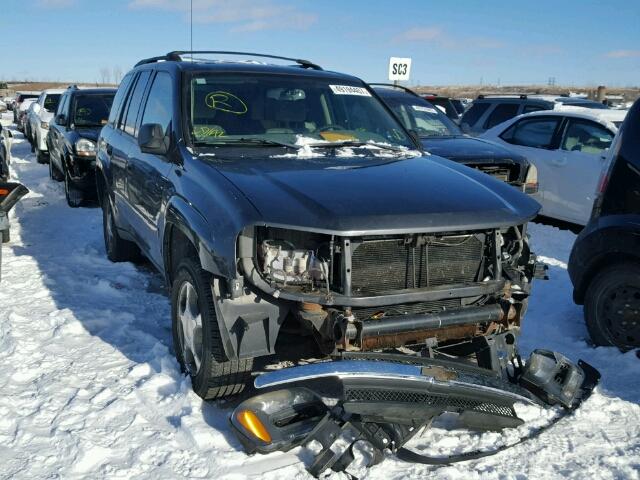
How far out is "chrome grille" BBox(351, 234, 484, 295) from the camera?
3.27m

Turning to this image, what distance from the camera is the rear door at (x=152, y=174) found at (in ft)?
14.7

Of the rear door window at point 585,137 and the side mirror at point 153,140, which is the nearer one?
the side mirror at point 153,140

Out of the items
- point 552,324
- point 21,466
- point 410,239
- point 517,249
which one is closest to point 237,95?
→ point 410,239

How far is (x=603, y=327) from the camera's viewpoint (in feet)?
15.4

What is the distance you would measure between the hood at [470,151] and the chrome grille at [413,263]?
407 cm

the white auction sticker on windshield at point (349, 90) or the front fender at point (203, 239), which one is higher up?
the white auction sticker on windshield at point (349, 90)

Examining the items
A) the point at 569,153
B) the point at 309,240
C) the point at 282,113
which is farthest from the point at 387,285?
the point at 569,153

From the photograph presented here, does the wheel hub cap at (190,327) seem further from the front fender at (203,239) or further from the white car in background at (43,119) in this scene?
the white car in background at (43,119)

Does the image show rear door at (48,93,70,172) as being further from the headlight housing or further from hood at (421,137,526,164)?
the headlight housing

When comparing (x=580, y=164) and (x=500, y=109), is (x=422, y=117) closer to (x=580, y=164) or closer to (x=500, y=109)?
(x=580, y=164)

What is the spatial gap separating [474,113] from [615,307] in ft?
28.4

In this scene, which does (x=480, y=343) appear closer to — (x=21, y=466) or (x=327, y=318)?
(x=327, y=318)

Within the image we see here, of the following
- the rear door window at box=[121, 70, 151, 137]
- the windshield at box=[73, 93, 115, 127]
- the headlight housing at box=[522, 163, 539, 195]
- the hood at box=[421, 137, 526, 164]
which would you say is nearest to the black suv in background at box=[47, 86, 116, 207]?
the windshield at box=[73, 93, 115, 127]

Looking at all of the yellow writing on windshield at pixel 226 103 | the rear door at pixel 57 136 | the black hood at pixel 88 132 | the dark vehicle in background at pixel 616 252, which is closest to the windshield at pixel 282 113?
the yellow writing on windshield at pixel 226 103
